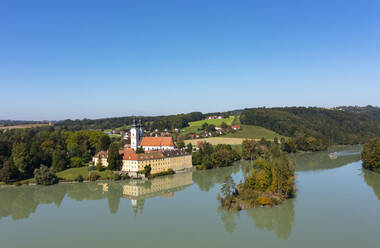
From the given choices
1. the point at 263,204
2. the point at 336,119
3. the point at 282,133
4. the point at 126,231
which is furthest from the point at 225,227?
the point at 336,119

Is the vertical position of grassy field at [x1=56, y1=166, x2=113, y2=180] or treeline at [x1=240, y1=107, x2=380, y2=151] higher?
treeline at [x1=240, y1=107, x2=380, y2=151]

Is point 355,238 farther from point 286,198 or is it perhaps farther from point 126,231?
point 126,231

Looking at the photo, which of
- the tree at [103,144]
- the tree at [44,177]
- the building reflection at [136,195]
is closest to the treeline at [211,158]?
the building reflection at [136,195]

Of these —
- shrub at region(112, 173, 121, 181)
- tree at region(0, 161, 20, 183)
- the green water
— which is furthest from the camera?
shrub at region(112, 173, 121, 181)

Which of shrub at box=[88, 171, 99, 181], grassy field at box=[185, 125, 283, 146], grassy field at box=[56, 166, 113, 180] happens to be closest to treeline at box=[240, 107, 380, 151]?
grassy field at box=[185, 125, 283, 146]

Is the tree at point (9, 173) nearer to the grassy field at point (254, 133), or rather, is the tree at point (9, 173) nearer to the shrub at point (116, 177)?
the shrub at point (116, 177)

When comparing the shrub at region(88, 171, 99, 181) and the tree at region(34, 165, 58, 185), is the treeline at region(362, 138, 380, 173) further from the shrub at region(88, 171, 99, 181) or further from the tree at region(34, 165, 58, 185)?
the tree at region(34, 165, 58, 185)
